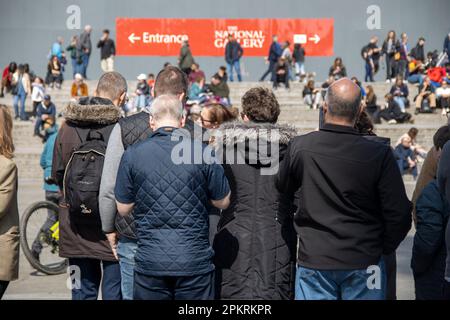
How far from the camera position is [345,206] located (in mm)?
4273

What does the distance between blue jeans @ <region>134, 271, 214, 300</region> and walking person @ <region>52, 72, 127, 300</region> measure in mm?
945

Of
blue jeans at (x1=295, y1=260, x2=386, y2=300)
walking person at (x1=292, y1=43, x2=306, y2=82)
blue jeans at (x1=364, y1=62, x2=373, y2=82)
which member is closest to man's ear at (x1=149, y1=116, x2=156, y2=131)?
blue jeans at (x1=295, y1=260, x2=386, y2=300)

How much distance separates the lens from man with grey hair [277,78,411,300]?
14.0ft

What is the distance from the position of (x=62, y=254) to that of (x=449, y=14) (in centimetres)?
3179

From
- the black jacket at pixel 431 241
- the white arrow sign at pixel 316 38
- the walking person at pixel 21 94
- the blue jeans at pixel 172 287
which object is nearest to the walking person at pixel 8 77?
the walking person at pixel 21 94

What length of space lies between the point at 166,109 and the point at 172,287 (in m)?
0.98

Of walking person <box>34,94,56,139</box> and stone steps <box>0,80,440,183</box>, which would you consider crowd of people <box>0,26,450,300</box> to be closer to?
stone steps <box>0,80,440,183</box>

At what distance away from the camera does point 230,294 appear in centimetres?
500

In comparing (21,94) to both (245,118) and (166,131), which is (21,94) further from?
(166,131)

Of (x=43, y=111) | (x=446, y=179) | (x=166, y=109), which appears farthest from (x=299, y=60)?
(x=166, y=109)

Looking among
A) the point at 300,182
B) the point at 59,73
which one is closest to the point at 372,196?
the point at 300,182

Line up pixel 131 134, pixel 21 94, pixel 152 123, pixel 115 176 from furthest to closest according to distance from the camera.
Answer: pixel 21 94 → pixel 131 134 → pixel 115 176 → pixel 152 123

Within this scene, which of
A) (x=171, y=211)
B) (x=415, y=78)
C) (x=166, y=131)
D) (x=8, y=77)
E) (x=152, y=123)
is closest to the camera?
(x=171, y=211)
